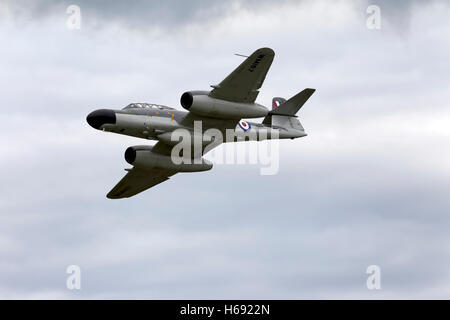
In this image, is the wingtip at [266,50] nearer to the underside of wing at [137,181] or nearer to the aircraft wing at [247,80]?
the aircraft wing at [247,80]

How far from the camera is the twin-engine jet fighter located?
56.0m

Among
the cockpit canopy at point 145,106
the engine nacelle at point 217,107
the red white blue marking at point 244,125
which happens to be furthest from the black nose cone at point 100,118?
the red white blue marking at point 244,125

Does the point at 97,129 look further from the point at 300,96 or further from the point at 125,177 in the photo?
the point at 300,96

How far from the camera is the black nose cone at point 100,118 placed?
55.8 m

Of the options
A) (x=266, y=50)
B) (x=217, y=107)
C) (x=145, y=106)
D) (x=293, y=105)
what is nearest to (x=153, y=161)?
(x=145, y=106)

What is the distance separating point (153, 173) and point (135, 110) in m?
8.28

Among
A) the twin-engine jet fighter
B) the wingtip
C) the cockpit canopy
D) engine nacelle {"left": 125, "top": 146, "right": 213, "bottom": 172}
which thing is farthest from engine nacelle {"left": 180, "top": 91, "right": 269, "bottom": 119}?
engine nacelle {"left": 125, "top": 146, "right": 213, "bottom": 172}

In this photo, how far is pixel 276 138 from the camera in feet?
208

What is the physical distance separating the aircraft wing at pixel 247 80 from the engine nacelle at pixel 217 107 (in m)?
0.31

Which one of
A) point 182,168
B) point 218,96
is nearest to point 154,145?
point 182,168

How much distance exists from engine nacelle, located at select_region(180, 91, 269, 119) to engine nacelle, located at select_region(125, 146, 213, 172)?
4.91m

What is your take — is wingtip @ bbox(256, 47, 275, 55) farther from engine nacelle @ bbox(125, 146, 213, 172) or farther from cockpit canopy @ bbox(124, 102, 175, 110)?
engine nacelle @ bbox(125, 146, 213, 172)

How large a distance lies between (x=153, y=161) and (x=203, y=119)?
4.74 m

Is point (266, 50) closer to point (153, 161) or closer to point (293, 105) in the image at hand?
point (293, 105)
